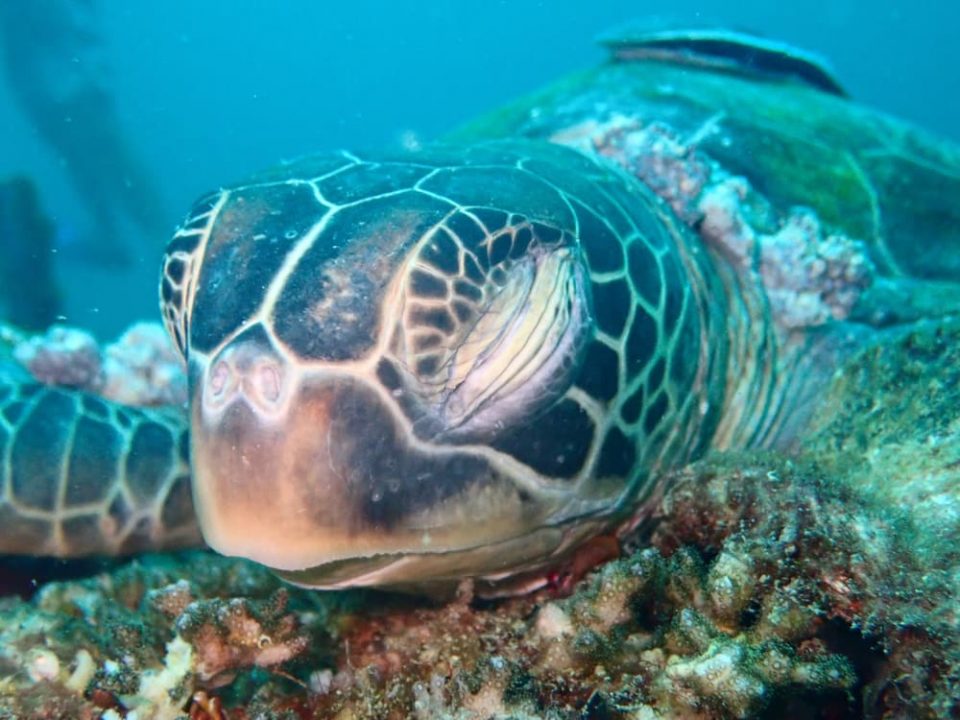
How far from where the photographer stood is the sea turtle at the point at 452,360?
4.85 feet

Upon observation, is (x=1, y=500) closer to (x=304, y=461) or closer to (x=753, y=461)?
(x=304, y=461)

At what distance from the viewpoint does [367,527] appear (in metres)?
1.49

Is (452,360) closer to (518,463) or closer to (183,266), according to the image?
(518,463)

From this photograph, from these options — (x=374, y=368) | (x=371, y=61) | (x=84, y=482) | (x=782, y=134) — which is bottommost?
(x=84, y=482)

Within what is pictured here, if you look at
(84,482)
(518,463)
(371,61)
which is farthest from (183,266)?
(371,61)

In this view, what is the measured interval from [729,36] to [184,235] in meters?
4.25

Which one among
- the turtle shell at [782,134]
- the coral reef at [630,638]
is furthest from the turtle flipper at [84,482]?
the turtle shell at [782,134]

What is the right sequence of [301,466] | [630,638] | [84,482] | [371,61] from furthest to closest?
[371,61] → [84,482] → [630,638] → [301,466]

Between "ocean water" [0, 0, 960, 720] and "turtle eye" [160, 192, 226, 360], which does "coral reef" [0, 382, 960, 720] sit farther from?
"turtle eye" [160, 192, 226, 360]

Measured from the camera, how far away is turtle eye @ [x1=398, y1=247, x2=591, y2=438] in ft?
5.18

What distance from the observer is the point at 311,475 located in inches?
56.4

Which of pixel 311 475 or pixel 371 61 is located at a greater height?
pixel 371 61

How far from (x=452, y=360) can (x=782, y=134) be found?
3322mm

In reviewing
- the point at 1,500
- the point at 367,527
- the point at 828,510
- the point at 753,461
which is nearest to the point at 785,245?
the point at 753,461
